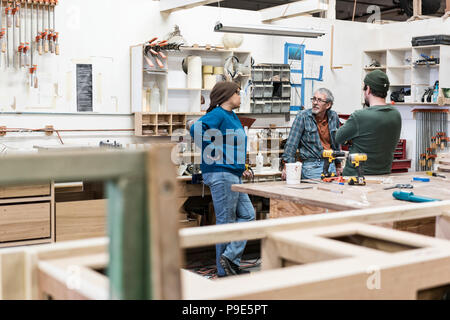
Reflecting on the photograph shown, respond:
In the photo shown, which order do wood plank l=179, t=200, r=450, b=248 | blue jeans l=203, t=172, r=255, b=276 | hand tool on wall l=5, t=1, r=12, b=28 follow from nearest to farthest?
wood plank l=179, t=200, r=450, b=248 → blue jeans l=203, t=172, r=255, b=276 → hand tool on wall l=5, t=1, r=12, b=28

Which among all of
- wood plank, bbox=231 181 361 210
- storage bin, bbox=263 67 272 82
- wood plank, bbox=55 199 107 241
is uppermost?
storage bin, bbox=263 67 272 82

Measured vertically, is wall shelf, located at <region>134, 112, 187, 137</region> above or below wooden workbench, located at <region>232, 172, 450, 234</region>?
above

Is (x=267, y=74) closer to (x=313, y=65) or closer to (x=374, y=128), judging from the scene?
(x=313, y=65)

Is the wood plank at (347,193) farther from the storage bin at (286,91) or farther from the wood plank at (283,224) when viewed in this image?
the storage bin at (286,91)

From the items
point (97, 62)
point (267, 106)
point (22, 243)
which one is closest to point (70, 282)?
point (22, 243)

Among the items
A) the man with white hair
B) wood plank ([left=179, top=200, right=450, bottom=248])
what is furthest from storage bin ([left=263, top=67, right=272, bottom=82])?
wood plank ([left=179, top=200, right=450, bottom=248])

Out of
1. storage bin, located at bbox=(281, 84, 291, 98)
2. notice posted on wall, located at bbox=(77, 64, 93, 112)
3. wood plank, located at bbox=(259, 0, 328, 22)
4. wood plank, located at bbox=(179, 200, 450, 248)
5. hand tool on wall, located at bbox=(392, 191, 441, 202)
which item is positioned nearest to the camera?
wood plank, located at bbox=(179, 200, 450, 248)

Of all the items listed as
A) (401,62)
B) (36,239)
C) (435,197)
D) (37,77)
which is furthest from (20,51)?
(401,62)

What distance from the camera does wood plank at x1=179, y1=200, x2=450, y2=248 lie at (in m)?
1.16

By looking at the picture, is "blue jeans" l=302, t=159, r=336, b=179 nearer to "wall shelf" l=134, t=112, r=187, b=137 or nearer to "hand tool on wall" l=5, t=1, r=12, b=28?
"wall shelf" l=134, t=112, r=187, b=137

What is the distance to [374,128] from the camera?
3982 mm

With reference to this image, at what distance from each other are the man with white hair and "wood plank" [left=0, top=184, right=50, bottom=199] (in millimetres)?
2101

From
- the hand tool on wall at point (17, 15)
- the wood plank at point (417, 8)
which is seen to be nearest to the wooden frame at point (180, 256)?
the hand tool on wall at point (17, 15)

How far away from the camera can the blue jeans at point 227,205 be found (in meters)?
4.54
